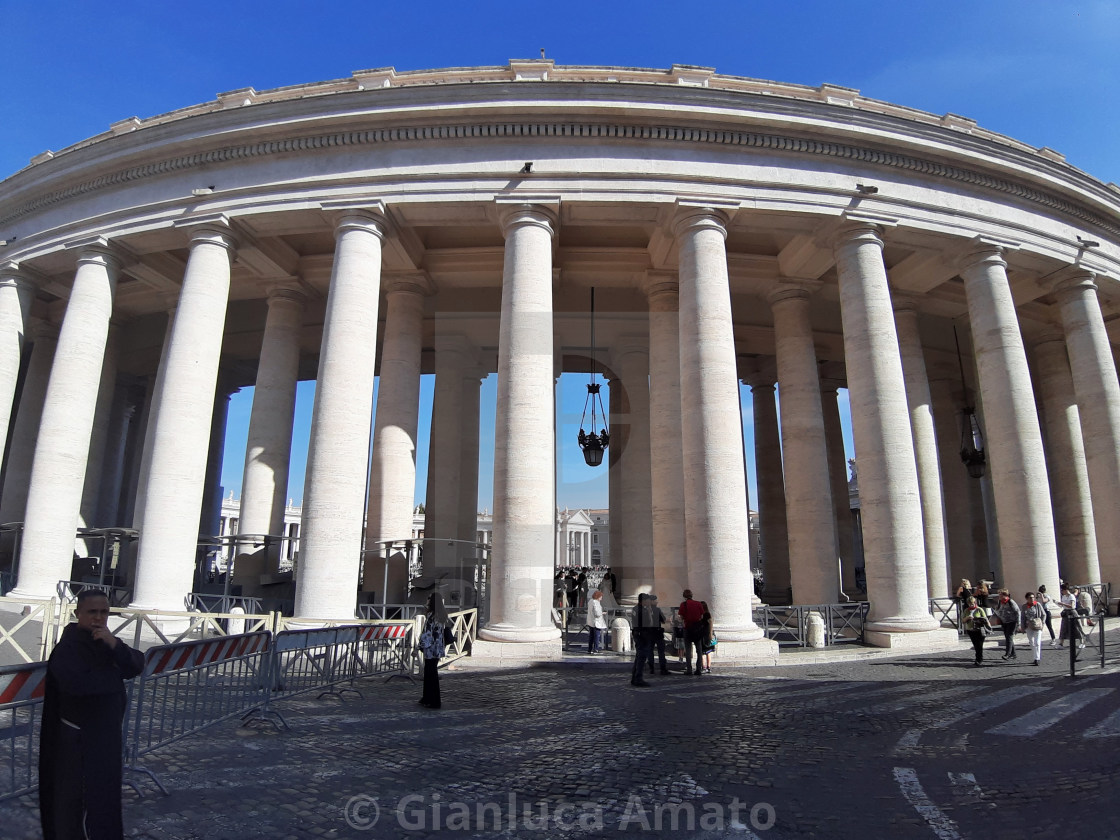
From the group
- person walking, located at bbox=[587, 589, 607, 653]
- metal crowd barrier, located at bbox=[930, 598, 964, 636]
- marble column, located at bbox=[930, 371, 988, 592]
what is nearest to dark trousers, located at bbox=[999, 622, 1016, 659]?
metal crowd barrier, located at bbox=[930, 598, 964, 636]

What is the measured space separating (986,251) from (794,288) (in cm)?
570

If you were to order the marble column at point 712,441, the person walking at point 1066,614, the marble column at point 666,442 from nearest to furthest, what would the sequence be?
the person walking at point 1066,614 → the marble column at point 712,441 → the marble column at point 666,442

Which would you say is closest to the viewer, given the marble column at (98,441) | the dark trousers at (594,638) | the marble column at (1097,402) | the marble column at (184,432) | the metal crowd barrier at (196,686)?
the metal crowd barrier at (196,686)

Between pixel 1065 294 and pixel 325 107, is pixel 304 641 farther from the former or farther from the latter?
pixel 1065 294

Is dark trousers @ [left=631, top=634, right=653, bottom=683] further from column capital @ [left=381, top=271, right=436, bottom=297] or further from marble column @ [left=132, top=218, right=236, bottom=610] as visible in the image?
column capital @ [left=381, top=271, right=436, bottom=297]

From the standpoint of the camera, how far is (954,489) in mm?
29734

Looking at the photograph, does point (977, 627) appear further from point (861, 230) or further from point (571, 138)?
point (571, 138)

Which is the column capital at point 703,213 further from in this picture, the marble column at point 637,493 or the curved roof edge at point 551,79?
the marble column at point 637,493

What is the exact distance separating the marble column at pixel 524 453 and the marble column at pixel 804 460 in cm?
966

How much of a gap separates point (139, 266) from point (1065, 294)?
105 feet

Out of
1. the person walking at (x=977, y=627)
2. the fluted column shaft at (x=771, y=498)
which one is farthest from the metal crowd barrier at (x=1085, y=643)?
the fluted column shaft at (x=771, y=498)

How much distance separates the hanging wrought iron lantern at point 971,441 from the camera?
25.6m

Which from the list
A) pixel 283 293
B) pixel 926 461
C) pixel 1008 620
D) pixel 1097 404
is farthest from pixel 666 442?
pixel 283 293

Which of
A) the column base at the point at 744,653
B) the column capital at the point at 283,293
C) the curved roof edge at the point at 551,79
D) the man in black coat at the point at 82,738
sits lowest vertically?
the column base at the point at 744,653
